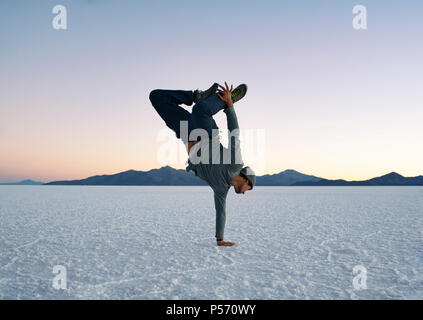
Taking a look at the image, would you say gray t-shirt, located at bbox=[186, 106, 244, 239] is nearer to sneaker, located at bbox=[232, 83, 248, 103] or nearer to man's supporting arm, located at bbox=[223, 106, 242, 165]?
man's supporting arm, located at bbox=[223, 106, 242, 165]

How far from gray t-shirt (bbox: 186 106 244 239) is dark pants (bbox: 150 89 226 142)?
0.59 ft

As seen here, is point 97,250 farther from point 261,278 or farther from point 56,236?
point 261,278

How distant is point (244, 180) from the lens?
15.4ft

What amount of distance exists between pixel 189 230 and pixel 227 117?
338 centimetres

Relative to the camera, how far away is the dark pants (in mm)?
4215

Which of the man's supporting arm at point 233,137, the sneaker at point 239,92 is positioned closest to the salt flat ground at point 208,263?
the man's supporting arm at point 233,137

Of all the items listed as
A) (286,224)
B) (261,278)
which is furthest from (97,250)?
(286,224)

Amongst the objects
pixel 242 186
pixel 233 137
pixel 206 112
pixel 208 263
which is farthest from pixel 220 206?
pixel 206 112

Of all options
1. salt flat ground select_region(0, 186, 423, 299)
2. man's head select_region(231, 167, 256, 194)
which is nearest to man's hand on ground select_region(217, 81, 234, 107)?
man's head select_region(231, 167, 256, 194)

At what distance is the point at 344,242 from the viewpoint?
567 centimetres

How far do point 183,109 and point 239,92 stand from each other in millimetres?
817

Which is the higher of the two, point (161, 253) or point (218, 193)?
point (218, 193)

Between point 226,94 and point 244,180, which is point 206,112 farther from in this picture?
point 244,180

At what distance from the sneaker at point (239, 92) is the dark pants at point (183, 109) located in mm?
185
